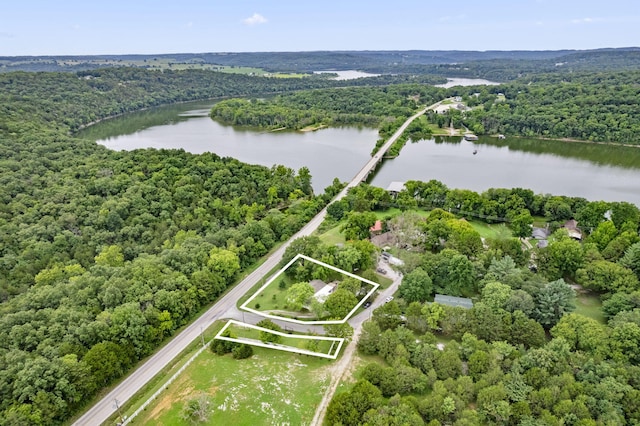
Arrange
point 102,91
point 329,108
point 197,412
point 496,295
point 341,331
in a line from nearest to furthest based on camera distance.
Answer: point 197,412 < point 341,331 < point 496,295 < point 329,108 < point 102,91

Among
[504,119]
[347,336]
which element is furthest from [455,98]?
[347,336]

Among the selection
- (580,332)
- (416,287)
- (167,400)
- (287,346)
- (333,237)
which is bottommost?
(167,400)

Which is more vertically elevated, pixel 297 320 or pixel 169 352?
pixel 297 320

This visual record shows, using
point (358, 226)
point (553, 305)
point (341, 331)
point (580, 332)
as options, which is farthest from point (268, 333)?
point (580, 332)

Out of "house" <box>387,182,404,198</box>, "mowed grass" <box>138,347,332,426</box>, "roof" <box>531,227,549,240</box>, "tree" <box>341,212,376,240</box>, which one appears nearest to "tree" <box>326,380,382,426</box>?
"mowed grass" <box>138,347,332,426</box>

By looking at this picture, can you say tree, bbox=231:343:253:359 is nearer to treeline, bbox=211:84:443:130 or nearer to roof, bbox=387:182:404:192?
roof, bbox=387:182:404:192

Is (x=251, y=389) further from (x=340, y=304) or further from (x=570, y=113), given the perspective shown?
(x=570, y=113)

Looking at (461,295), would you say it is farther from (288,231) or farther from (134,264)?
(134,264)
